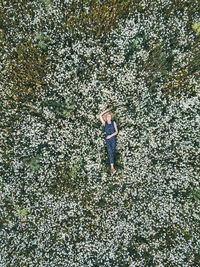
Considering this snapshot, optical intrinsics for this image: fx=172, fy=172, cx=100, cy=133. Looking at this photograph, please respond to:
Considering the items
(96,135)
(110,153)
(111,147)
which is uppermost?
(96,135)

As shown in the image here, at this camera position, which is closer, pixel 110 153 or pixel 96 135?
pixel 110 153

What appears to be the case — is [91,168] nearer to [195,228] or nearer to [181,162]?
[181,162]

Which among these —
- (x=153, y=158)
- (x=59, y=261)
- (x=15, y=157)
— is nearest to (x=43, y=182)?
(x=15, y=157)

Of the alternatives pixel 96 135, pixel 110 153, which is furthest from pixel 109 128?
pixel 110 153

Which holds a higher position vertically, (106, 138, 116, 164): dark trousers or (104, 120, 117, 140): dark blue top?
(104, 120, 117, 140): dark blue top

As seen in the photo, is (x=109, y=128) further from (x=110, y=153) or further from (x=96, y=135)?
(x=110, y=153)

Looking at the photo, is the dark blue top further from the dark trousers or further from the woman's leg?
the woman's leg

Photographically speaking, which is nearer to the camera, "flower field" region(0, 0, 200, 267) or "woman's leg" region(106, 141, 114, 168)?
"flower field" region(0, 0, 200, 267)

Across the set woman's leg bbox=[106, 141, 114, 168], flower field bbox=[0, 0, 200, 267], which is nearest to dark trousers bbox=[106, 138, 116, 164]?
woman's leg bbox=[106, 141, 114, 168]

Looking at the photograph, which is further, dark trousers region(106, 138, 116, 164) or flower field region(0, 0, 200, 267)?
dark trousers region(106, 138, 116, 164)

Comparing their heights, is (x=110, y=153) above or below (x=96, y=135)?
below

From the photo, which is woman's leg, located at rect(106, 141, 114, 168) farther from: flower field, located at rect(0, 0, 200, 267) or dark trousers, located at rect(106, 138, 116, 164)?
flower field, located at rect(0, 0, 200, 267)
